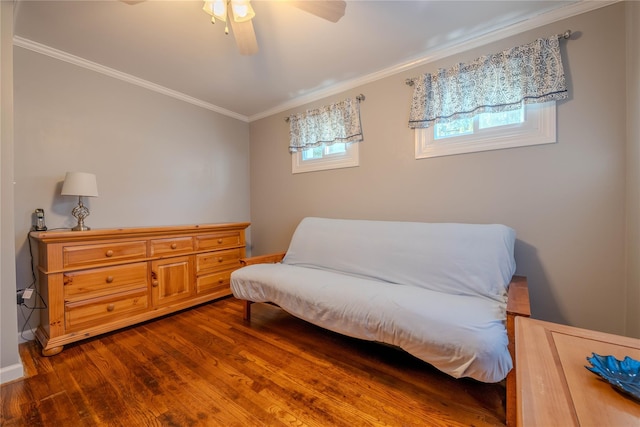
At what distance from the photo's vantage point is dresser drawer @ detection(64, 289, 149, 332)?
1.84m

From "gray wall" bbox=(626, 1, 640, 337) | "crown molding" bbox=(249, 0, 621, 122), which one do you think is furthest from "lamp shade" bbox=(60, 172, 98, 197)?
"gray wall" bbox=(626, 1, 640, 337)

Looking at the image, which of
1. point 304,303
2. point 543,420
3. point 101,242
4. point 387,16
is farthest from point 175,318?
point 387,16

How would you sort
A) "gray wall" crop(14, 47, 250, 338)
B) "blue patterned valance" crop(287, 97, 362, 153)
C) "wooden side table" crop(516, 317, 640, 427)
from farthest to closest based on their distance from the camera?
"blue patterned valance" crop(287, 97, 362, 153) < "gray wall" crop(14, 47, 250, 338) < "wooden side table" crop(516, 317, 640, 427)

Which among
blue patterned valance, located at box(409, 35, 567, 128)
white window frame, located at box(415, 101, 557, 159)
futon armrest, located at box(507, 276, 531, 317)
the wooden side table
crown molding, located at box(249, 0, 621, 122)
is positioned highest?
crown molding, located at box(249, 0, 621, 122)

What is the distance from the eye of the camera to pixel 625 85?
152 centimetres

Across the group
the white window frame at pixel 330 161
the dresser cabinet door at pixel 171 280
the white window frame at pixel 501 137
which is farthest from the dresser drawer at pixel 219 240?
the white window frame at pixel 501 137

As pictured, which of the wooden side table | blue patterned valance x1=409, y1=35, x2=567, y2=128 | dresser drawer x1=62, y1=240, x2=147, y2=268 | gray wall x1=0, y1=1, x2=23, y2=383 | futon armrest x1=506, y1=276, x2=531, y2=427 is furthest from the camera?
dresser drawer x1=62, y1=240, x2=147, y2=268

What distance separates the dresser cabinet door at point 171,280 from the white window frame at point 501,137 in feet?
8.34

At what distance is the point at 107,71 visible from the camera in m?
2.35

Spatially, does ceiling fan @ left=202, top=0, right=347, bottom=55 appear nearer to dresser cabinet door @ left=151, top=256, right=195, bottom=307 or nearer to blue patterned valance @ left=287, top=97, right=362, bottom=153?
blue patterned valance @ left=287, top=97, right=362, bottom=153

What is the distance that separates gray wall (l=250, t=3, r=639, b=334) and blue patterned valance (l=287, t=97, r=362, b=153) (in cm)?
35

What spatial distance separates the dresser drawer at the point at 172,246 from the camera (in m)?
2.30

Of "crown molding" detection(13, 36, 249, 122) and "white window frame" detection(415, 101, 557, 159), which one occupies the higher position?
"crown molding" detection(13, 36, 249, 122)

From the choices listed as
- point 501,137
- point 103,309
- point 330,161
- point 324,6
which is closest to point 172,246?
point 103,309
